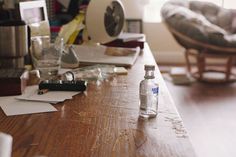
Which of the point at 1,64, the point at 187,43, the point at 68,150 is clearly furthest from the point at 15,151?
the point at 187,43

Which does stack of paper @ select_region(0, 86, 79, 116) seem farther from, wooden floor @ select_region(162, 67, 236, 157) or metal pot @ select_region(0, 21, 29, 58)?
wooden floor @ select_region(162, 67, 236, 157)

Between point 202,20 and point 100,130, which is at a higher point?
point 202,20

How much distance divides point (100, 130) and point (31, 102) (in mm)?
274

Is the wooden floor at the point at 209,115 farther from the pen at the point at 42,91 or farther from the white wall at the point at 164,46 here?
the pen at the point at 42,91

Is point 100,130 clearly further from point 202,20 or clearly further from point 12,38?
point 202,20

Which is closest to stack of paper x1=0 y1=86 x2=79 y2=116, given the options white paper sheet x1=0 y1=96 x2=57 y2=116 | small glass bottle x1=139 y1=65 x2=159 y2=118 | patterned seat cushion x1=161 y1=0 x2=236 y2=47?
white paper sheet x1=0 y1=96 x2=57 y2=116

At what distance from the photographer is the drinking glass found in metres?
1.37

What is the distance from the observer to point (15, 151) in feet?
2.51

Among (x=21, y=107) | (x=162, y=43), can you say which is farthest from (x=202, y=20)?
(x=21, y=107)

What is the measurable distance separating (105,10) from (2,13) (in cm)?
48

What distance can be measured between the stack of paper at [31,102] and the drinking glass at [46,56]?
0.22m

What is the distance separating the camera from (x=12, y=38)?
130cm

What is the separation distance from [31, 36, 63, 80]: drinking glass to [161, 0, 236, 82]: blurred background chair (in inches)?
102

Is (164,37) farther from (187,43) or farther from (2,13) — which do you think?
(2,13)
